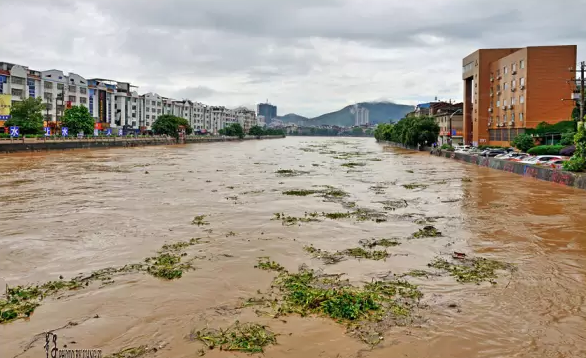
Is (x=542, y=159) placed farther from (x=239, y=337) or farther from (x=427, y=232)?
(x=239, y=337)

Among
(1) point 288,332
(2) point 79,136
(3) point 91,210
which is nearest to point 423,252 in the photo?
(1) point 288,332

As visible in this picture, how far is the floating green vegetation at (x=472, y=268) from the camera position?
382 inches

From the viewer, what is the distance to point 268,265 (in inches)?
417

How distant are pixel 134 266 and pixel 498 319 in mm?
7496

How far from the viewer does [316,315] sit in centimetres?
764

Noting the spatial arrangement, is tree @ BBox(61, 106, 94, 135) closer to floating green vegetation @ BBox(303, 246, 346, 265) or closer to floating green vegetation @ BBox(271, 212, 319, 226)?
floating green vegetation @ BBox(271, 212, 319, 226)

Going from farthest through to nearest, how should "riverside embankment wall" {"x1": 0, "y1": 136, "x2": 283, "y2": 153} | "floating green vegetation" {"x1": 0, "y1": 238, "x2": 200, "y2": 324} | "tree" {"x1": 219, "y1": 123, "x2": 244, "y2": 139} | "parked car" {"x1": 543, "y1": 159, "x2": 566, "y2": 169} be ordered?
"tree" {"x1": 219, "y1": 123, "x2": 244, "y2": 139} < "riverside embankment wall" {"x1": 0, "y1": 136, "x2": 283, "y2": 153} < "parked car" {"x1": 543, "y1": 159, "x2": 566, "y2": 169} < "floating green vegetation" {"x1": 0, "y1": 238, "x2": 200, "y2": 324}

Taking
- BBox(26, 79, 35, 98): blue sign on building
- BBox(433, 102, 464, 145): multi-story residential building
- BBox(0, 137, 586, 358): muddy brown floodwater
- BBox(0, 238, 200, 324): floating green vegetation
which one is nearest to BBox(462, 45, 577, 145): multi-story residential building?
BBox(433, 102, 464, 145): multi-story residential building

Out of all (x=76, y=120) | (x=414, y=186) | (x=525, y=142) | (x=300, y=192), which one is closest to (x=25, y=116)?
(x=76, y=120)

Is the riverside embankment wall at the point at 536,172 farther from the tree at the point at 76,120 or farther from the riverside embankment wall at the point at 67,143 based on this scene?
the tree at the point at 76,120

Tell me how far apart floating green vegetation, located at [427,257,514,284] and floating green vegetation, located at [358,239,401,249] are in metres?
1.73

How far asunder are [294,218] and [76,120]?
67.1m

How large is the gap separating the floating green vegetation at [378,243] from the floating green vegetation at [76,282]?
188 inches

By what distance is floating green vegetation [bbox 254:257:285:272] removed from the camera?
1035 cm
